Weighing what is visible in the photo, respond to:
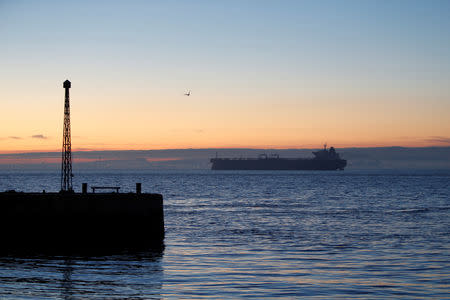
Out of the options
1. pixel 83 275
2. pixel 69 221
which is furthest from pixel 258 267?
pixel 69 221

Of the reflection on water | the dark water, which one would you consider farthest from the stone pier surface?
the reflection on water

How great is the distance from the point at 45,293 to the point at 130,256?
9832 millimetres

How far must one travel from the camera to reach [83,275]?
2359cm

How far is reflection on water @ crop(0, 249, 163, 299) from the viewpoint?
65.1ft

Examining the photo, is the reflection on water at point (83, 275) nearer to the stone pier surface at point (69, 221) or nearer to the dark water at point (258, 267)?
the dark water at point (258, 267)

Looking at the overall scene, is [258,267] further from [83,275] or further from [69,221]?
[69,221]

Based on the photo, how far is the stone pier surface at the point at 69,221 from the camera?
3338 centimetres

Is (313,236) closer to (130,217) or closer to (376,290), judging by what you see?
(130,217)

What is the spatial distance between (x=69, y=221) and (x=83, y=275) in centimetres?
1070

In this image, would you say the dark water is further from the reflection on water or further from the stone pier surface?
the stone pier surface

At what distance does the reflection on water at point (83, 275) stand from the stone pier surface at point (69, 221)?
363cm

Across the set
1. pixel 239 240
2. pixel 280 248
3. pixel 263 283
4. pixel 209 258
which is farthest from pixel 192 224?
pixel 263 283

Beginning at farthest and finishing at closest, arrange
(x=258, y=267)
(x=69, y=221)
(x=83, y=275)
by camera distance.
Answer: (x=69, y=221) → (x=258, y=267) → (x=83, y=275)

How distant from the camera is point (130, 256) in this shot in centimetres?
2948
